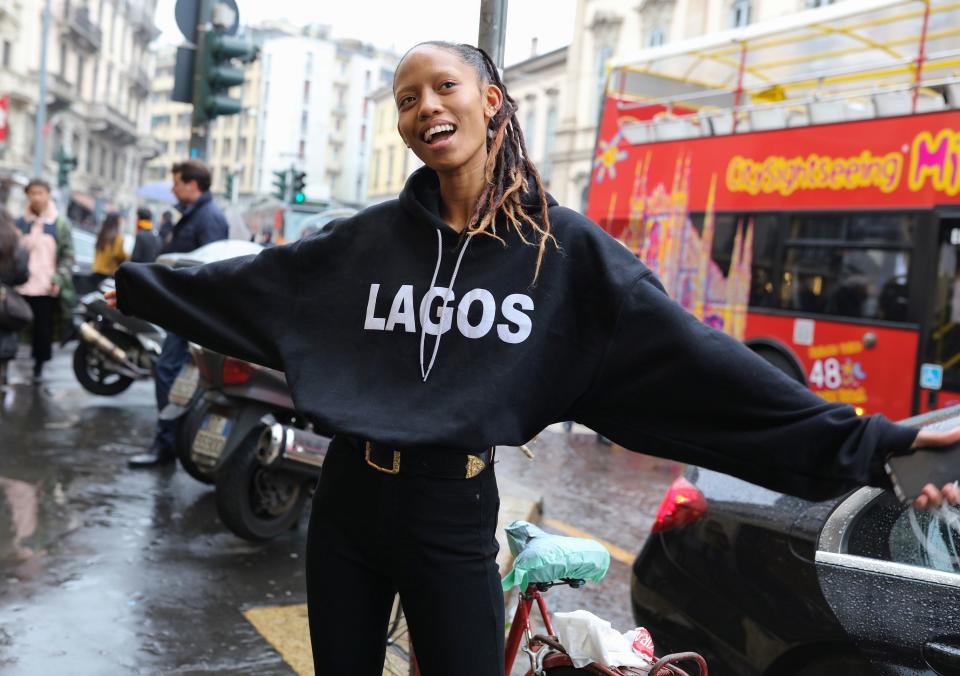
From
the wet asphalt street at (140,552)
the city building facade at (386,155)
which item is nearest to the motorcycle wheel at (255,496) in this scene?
the wet asphalt street at (140,552)

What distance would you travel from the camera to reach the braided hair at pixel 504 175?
2092 mm

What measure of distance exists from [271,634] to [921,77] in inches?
346

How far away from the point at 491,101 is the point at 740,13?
27.7 m

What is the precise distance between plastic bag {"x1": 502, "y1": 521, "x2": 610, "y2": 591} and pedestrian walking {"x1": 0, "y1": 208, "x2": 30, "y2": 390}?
6.23 m

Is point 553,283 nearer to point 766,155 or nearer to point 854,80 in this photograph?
point 766,155

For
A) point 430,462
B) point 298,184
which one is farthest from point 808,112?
point 298,184

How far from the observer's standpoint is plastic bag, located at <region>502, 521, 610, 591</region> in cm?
260

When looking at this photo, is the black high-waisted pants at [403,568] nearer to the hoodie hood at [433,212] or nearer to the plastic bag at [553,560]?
the hoodie hood at [433,212]

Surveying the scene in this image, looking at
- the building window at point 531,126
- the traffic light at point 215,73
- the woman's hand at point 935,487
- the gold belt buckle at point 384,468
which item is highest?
the building window at point 531,126

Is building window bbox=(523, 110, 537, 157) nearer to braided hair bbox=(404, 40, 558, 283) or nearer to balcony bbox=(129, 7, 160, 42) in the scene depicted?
braided hair bbox=(404, 40, 558, 283)

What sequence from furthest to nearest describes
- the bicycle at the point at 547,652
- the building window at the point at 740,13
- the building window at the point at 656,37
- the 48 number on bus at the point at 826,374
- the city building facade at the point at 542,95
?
the city building facade at the point at 542,95 → the building window at the point at 656,37 → the building window at the point at 740,13 → the 48 number on bus at the point at 826,374 → the bicycle at the point at 547,652

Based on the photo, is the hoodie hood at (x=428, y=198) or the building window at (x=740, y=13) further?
the building window at (x=740, y=13)

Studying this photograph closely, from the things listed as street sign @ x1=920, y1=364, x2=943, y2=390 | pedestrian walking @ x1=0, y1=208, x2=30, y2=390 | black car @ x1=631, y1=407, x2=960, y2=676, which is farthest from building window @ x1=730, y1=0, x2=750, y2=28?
black car @ x1=631, y1=407, x2=960, y2=676

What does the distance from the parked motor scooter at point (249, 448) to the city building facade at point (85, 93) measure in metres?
40.8
